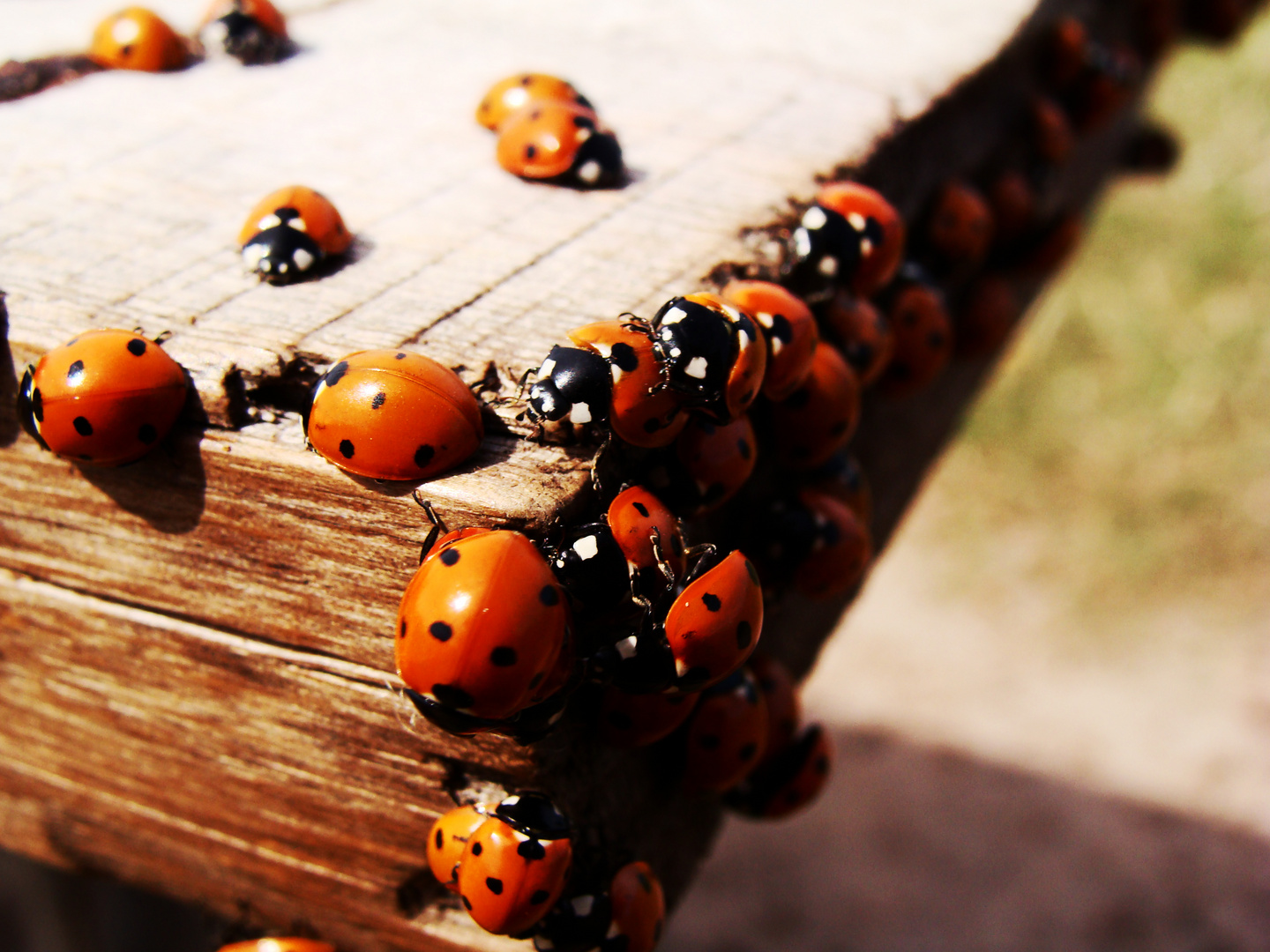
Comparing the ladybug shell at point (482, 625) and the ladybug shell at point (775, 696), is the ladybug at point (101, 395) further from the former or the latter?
the ladybug shell at point (775, 696)

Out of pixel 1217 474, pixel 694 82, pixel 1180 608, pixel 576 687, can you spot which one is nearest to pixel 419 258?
pixel 576 687

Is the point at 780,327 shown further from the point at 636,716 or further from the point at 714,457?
the point at 636,716

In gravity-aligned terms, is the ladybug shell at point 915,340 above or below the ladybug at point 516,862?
above

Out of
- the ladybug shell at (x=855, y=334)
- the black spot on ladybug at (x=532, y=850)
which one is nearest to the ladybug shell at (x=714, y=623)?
the black spot on ladybug at (x=532, y=850)

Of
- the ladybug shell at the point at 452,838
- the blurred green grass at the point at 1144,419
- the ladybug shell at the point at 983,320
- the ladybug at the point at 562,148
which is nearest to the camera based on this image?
the ladybug shell at the point at 452,838

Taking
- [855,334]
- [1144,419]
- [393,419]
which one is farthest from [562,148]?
[1144,419]

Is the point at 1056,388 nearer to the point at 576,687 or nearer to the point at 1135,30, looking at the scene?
A: the point at 1135,30

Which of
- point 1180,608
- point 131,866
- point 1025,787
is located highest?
point 131,866
